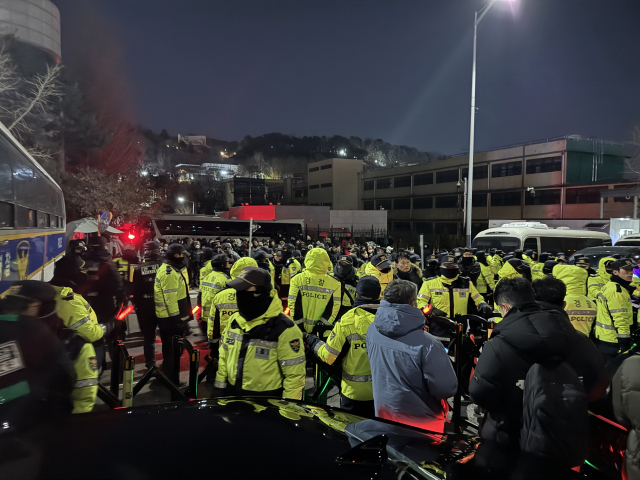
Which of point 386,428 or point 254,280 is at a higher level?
point 254,280

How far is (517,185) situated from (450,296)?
41.8 m

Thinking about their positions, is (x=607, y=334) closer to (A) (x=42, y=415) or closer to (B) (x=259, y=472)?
(B) (x=259, y=472)

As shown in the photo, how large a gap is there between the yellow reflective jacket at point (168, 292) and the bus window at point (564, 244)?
2014 centimetres

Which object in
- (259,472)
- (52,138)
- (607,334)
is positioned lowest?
(607,334)

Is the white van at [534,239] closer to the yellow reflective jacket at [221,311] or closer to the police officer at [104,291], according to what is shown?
the yellow reflective jacket at [221,311]

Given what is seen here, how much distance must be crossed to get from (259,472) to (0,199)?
613cm

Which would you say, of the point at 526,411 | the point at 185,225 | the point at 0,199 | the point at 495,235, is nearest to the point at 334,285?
the point at 526,411

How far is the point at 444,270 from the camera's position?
580 cm

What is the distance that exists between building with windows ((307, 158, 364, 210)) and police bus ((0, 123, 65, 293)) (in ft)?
165

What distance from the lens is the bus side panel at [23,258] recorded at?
17.5 ft

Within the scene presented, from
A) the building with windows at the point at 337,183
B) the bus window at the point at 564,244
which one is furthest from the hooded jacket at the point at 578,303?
the building with windows at the point at 337,183

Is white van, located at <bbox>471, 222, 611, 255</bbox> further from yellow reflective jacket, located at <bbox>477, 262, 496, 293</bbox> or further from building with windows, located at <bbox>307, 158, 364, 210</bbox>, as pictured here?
building with windows, located at <bbox>307, 158, 364, 210</bbox>

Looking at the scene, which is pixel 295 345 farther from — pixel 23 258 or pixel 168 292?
pixel 23 258

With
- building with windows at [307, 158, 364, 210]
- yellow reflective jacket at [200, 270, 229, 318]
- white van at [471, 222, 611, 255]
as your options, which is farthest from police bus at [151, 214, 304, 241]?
yellow reflective jacket at [200, 270, 229, 318]
